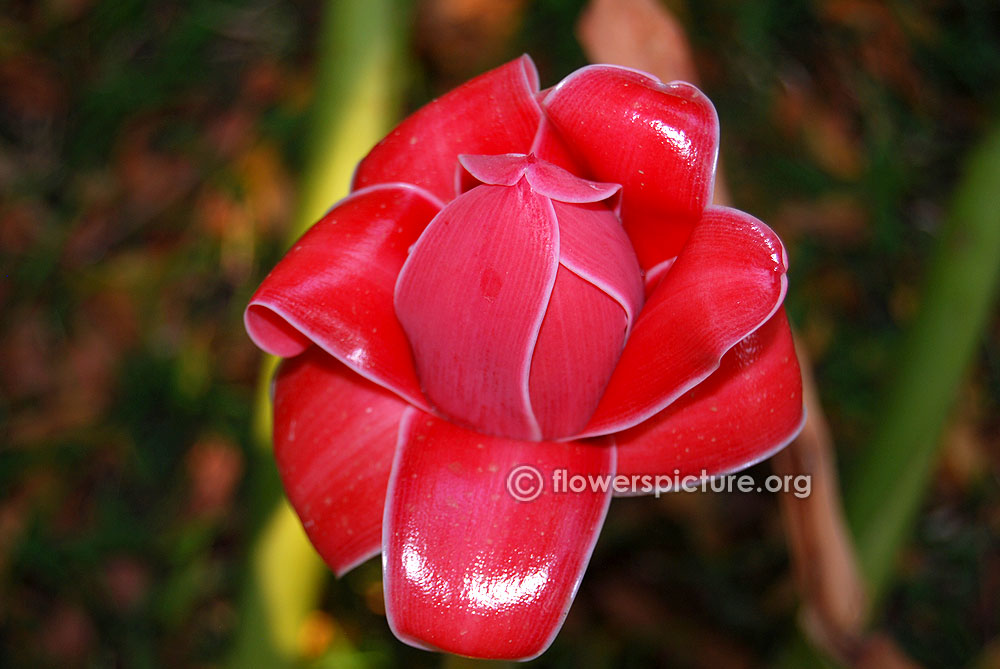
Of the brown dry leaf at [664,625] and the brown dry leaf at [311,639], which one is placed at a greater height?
the brown dry leaf at [311,639]

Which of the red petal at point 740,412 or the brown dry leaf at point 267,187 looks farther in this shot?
the brown dry leaf at point 267,187

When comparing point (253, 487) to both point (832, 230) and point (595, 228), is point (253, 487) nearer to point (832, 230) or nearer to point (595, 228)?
point (595, 228)

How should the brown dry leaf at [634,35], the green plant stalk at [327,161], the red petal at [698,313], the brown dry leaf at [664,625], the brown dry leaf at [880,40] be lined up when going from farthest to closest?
the brown dry leaf at [880,40], the brown dry leaf at [664,625], the green plant stalk at [327,161], the brown dry leaf at [634,35], the red petal at [698,313]

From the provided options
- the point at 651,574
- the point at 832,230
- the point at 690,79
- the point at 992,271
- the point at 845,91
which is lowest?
the point at 651,574

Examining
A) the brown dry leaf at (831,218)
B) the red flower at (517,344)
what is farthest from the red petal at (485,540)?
the brown dry leaf at (831,218)

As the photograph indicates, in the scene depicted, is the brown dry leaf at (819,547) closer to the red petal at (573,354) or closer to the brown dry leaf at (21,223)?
the red petal at (573,354)

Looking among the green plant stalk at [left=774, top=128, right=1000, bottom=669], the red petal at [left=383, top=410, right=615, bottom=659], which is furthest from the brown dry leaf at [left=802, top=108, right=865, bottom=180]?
the red petal at [left=383, top=410, right=615, bottom=659]

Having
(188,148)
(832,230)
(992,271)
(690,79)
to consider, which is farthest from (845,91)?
(188,148)
